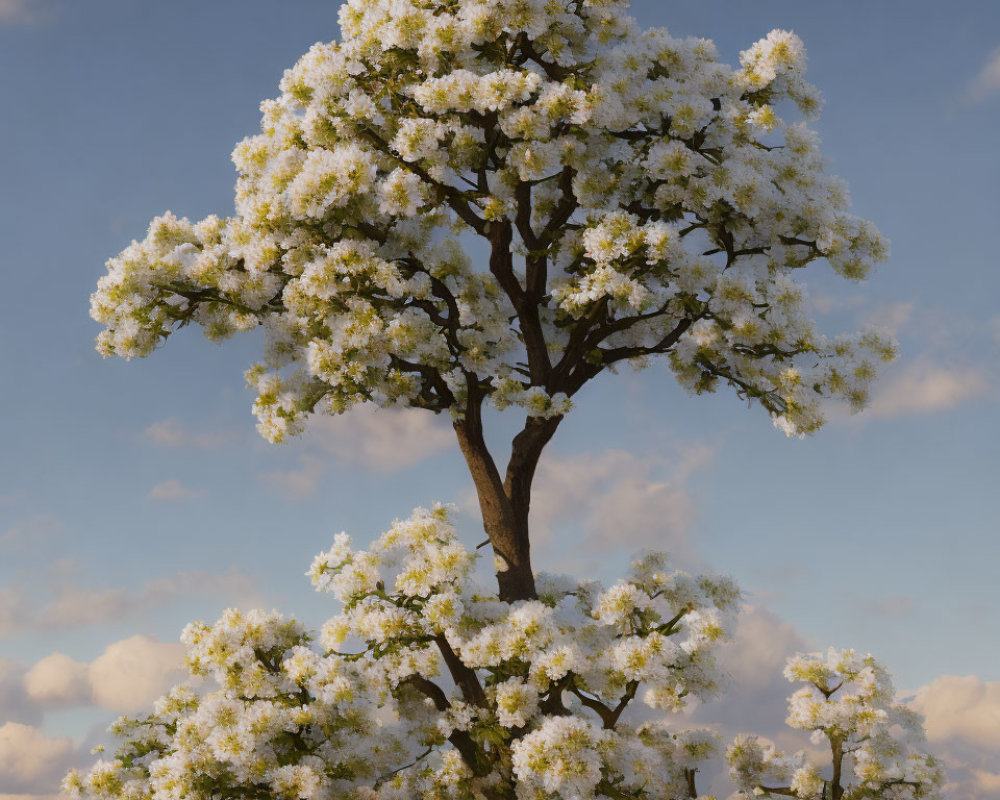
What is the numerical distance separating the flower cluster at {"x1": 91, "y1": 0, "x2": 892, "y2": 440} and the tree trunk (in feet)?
1.17

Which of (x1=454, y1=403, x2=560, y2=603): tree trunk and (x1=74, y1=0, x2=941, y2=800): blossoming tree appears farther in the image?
(x1=454, y1=403, x2=560, y2=603): tree trunk

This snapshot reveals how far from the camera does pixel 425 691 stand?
924cm

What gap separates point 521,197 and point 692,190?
5.42ft

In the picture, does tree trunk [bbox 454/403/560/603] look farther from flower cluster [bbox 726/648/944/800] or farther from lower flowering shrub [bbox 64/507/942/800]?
flower cluster [bbox 726/648/944/800]

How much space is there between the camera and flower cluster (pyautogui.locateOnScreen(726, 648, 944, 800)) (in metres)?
10.9

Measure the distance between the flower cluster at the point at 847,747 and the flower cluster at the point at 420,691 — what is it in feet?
7.58

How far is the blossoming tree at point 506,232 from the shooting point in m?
9.04

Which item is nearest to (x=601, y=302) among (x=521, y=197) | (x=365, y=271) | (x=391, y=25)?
(x=521, y=197)

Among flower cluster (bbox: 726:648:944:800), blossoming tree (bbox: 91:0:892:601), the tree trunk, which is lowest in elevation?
flower cluster (bbox: 726:648:944:800)

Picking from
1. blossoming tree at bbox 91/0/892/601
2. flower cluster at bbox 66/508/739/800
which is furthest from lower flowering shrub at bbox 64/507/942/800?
blossoming tree at bbox 91/0/892/601

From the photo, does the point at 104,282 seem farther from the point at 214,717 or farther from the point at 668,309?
the point at 668,309

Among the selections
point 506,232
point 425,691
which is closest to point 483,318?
point 506,232

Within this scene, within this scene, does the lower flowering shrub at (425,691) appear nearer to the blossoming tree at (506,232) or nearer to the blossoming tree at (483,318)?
the blossoming tree at (483,318)

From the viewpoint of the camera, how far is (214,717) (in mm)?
8375
